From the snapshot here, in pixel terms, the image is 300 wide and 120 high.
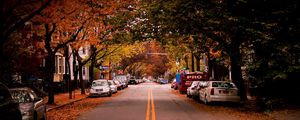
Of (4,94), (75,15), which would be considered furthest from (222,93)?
(4,94)

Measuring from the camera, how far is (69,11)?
19391mm

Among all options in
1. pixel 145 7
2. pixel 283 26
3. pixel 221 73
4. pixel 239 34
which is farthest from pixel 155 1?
pixel 221 73

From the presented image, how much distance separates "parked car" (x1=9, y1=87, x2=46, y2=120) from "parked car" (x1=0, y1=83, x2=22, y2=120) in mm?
3158

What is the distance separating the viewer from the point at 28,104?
43.7 feet

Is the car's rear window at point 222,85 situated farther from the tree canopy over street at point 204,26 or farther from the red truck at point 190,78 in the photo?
the red truck at point 190,78

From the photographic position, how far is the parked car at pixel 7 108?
29.5 ft

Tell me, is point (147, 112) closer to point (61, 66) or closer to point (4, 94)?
point (4, 94)

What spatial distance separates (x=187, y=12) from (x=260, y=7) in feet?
11.6

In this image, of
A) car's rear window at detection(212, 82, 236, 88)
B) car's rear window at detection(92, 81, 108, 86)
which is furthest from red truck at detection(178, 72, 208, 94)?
car's rear window at detection(212, 82, 236, 88)

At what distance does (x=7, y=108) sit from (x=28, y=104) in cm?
419

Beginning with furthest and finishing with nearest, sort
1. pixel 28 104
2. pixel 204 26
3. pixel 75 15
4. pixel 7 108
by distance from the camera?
pixel 75 15
pixel 204 26
pixel 28 104
pixel 7 108

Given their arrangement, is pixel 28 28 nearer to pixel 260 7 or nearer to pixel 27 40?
pixel 27 40

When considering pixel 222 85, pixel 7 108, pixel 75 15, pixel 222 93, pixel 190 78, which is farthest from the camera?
pixel 190 78

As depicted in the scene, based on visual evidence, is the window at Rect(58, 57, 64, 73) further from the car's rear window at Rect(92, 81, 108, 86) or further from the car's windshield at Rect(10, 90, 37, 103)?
the car's windshield at Rect(10, 90, 37, 103)
